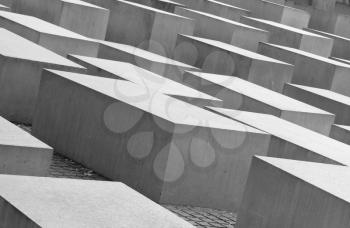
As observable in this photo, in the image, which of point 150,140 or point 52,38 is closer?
point 150,140

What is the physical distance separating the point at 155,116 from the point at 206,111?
4.05ft

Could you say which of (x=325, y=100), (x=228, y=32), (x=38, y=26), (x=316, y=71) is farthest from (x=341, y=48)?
(x=38, y=26)

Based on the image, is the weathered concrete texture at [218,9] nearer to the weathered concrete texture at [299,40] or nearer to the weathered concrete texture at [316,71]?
the weathered concrete texture at [299,40]

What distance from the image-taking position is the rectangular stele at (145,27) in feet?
56.1

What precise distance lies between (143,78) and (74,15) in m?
4.84

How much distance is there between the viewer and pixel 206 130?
8.62 metres

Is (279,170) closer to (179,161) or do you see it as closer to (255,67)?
(179,161)

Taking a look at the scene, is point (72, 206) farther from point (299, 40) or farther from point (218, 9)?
point (218, 9)

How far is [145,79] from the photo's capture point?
1126 cm

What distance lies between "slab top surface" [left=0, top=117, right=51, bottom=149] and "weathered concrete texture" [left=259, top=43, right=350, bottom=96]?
9.86 meters

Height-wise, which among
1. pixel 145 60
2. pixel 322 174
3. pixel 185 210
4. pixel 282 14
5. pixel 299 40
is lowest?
pixel 185 210

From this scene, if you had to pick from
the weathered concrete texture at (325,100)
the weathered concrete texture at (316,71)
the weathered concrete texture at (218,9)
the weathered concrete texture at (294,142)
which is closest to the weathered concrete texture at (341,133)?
the weathered concrete texture at (325,100)

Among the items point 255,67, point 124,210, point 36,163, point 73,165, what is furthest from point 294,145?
point 255,67

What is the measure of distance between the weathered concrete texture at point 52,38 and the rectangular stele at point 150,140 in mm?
3087
